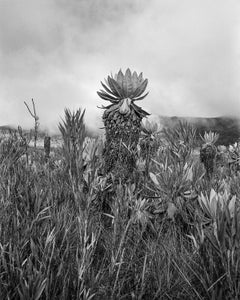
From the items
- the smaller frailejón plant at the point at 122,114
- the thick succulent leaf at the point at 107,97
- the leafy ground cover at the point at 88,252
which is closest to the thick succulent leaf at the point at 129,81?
the smaller frailejón plant at the point at 122,114

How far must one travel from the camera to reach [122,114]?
3.11 meters

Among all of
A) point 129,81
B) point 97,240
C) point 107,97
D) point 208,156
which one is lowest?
point 97,240

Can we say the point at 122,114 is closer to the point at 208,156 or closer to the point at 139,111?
the point at 139,111

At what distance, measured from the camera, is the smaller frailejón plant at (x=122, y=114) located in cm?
297

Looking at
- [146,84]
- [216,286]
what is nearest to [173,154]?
[146,84]

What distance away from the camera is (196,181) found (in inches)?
122

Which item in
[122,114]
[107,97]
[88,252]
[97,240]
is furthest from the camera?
[107,97]

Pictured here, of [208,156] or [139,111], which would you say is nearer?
[139,111]

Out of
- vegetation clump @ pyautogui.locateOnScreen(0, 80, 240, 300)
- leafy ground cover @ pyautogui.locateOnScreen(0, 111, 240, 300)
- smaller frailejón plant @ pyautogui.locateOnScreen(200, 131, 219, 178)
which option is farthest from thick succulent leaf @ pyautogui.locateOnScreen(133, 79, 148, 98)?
smaller frailejón plant @ pyautogui.locateOnScreen(200, 131, 219, 178)

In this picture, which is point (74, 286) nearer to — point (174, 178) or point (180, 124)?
point (174, 178)

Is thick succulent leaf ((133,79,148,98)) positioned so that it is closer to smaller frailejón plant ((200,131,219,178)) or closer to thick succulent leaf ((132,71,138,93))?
thick succulent leaf ((132,71,138,93))

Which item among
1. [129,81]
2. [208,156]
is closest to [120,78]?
[129,81]

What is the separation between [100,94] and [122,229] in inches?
80.2

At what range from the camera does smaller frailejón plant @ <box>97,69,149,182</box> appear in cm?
297
